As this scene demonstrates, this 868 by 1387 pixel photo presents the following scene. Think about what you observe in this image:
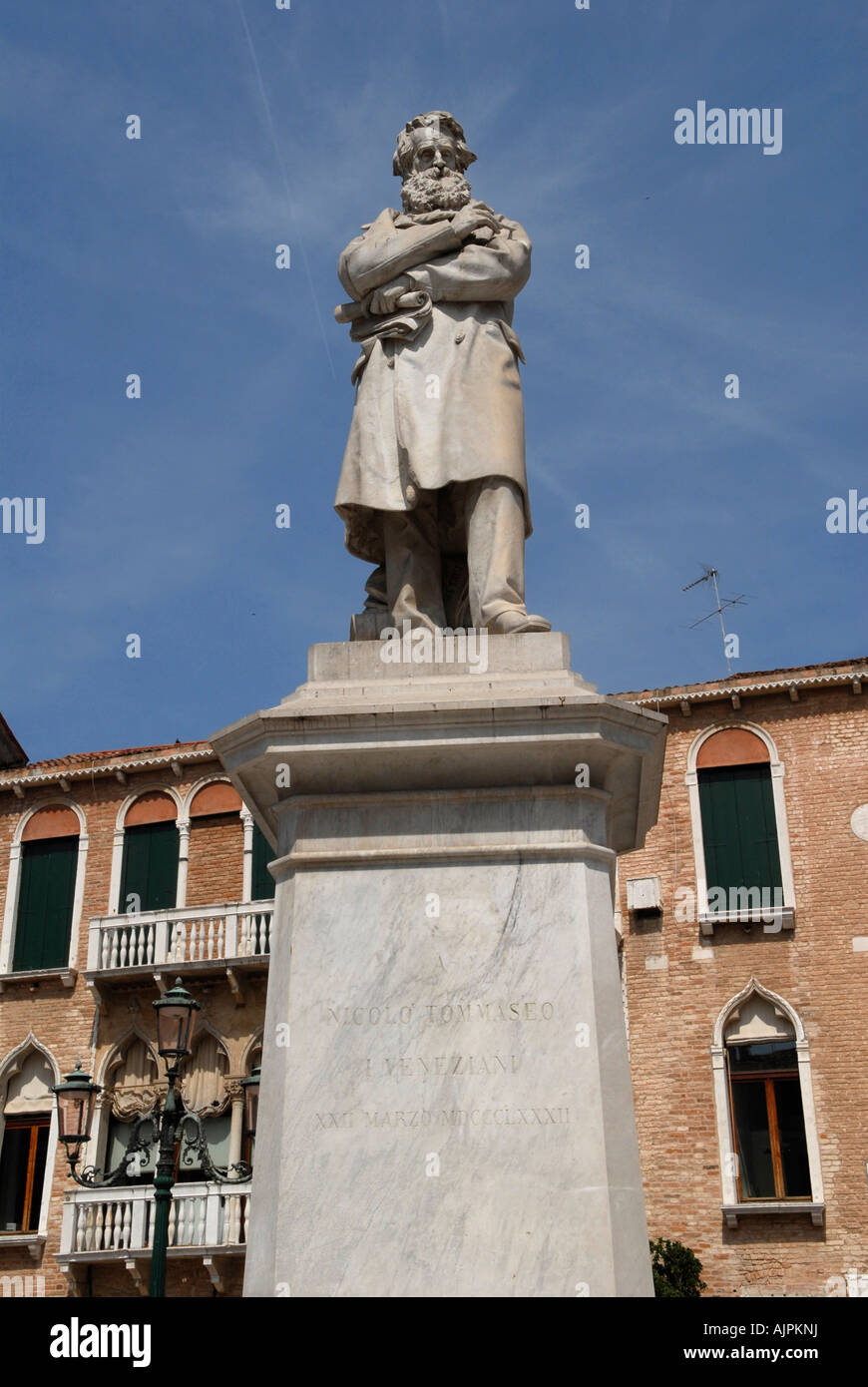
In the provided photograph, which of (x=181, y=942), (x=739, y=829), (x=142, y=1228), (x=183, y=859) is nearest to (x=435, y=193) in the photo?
(x=739, y=829)

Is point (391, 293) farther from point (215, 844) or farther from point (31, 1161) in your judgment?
point (31, 1161)

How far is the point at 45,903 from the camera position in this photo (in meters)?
29.0

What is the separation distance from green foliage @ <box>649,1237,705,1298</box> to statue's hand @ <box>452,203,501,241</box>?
60.0 ft

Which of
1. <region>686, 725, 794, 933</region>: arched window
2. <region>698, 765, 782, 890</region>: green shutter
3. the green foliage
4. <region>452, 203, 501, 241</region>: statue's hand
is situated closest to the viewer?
<region>452, 203, 501, 241</region>: statue's hand

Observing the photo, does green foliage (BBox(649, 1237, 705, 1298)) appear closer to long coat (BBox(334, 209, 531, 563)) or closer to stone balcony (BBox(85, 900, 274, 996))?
stone balcony (BBox(85, 900, 274, 996))

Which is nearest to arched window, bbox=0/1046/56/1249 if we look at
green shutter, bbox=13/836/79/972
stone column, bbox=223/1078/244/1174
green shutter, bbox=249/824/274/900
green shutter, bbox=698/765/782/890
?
green shutter, bbox=13/836/79/972

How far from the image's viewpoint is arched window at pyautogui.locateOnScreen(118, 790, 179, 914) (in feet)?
93.5

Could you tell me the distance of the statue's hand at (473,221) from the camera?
7113 mm

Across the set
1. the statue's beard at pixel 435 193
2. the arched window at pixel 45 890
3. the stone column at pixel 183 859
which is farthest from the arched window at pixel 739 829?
the statue's beard at pixel 435 193

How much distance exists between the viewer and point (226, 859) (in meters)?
28.3

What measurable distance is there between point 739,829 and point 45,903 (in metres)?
13.0

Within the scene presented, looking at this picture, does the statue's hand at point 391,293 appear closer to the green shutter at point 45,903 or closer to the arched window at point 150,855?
the arched window at point 150,855
